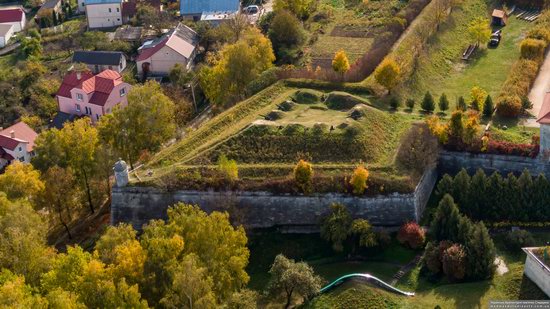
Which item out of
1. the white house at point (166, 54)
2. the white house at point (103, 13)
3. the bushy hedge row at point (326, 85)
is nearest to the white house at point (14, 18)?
the white house at point (103, 13)

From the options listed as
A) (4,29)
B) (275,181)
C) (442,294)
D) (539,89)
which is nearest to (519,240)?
(442,294)

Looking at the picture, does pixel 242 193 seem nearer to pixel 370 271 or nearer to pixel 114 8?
pixel 370 271

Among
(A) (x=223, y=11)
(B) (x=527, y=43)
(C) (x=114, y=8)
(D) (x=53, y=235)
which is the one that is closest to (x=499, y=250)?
(B) (x=527, y=43)

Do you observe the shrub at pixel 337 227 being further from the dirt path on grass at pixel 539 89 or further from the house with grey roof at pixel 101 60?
the house with grey roof at pixel 101 60

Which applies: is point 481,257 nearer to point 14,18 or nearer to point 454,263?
point 454,263

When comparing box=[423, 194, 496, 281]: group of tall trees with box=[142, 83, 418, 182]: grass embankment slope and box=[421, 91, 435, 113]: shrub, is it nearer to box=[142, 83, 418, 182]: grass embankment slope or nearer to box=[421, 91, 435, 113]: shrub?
box=[142, 83, 418, 182]: grass embankment slope

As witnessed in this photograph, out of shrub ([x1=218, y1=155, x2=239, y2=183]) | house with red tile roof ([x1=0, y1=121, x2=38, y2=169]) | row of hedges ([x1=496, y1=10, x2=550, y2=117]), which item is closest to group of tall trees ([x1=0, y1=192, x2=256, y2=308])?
shrub ([x1=218, y1=155, x2=239, y2=183])
